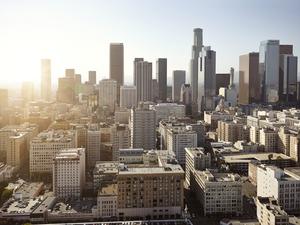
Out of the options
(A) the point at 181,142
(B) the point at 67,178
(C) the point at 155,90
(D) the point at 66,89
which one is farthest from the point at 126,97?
(B) the point at 67,178

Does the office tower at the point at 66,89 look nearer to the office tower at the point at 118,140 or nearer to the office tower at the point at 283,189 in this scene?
the office tower at the point at 118,140

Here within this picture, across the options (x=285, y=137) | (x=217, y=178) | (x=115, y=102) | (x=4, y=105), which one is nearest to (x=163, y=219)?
(x=217, y=178)

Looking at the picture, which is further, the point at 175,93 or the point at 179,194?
the point at 175,93

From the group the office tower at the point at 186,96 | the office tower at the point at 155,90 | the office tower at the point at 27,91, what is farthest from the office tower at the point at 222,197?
the office tower at the point at 27,91

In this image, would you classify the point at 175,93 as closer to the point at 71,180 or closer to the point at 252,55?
the point at 252,55

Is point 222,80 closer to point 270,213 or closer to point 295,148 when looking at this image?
point 295,148

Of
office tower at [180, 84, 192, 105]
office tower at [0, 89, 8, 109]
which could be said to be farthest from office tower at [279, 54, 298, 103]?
office tower at [0, 89, 8, 109]
